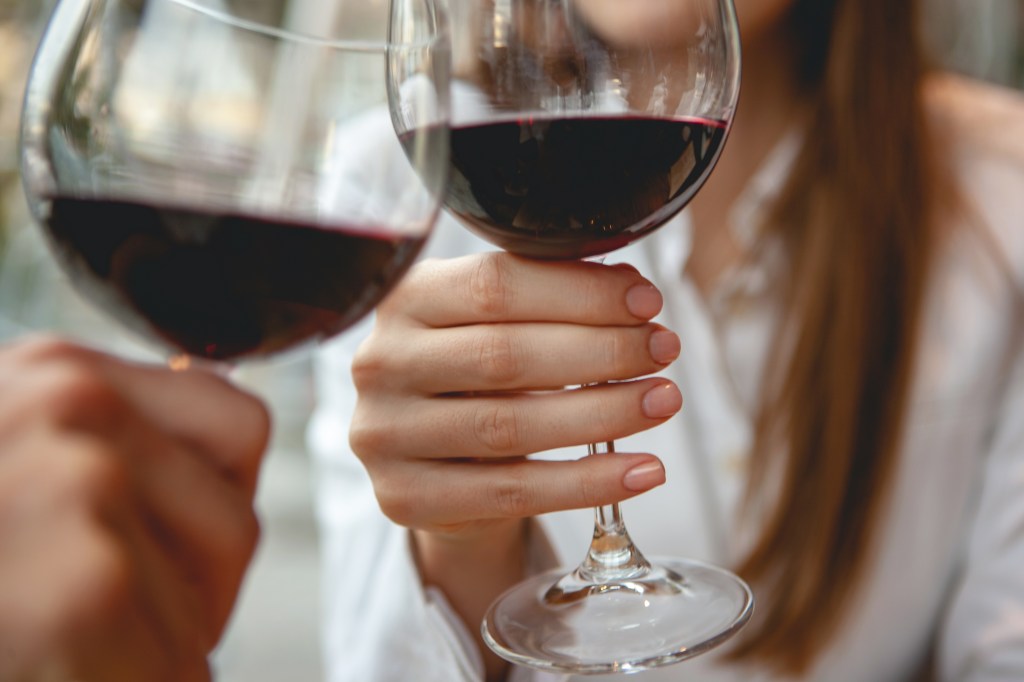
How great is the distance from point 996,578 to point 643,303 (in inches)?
31.5

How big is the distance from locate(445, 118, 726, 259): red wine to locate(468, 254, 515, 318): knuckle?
0.10 ft

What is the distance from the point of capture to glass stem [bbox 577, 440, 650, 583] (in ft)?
1.97

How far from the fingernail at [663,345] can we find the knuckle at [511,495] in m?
0.12

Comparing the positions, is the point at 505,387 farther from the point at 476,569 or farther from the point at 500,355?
the point at 476,569

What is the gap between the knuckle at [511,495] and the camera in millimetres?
591

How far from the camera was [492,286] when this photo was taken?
57cm

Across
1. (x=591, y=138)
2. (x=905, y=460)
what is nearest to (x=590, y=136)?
(x=591, y=138)

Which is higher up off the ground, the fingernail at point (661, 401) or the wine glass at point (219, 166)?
the wine glass at point (219, 166)

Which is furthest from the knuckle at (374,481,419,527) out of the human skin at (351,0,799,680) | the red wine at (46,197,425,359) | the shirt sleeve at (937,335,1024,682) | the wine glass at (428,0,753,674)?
the shirt sleeve at (937,335,1024,682)

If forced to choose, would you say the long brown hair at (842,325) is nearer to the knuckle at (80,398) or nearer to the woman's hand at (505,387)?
the woman's hand at (505,387)

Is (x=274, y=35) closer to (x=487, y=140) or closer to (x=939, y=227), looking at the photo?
(x=487, y=140)

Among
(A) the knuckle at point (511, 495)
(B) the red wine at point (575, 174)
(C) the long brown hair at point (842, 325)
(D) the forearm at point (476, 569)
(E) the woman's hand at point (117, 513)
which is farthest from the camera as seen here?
(C) the long brown hair at point (842, 325)

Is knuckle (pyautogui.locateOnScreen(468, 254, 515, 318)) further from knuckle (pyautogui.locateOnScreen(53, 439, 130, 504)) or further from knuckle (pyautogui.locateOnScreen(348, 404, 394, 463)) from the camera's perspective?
knuckle (pyautogui.locateOnScreen(53, 439, 130, 504))

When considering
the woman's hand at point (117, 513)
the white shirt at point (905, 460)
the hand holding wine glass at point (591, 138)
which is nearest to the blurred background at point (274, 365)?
the white shirt at point (905, 460)
